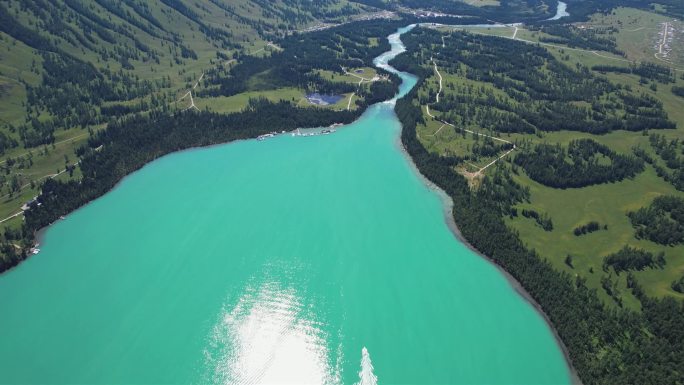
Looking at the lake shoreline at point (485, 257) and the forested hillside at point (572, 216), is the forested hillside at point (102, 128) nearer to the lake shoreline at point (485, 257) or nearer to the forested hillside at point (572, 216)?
the forested hillside at point (572, 216)

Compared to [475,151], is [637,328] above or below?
below

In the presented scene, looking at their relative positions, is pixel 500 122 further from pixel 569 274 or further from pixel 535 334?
pixel 535 334

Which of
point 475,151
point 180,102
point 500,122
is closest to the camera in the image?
point 475,151

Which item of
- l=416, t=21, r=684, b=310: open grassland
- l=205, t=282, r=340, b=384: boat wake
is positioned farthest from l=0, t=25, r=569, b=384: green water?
l=416, t=21, r=684, b=310: open grassland

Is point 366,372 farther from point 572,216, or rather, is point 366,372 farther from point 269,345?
point 572,216

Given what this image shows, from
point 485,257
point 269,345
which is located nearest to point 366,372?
point 269,345

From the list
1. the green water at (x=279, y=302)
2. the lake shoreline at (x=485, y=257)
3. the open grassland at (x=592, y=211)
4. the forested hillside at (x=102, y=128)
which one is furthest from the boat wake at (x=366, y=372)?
the forested hillside at (x=102, y=128)

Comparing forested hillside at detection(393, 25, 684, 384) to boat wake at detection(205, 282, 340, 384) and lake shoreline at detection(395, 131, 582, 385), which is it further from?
boat wake at detection(205, 282, 340, 384)

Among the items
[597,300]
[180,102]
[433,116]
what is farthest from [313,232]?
[180,102]

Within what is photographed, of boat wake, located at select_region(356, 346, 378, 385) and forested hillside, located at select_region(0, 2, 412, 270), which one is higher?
forested hillside, located at select_region(0, 2, 412, 270)
